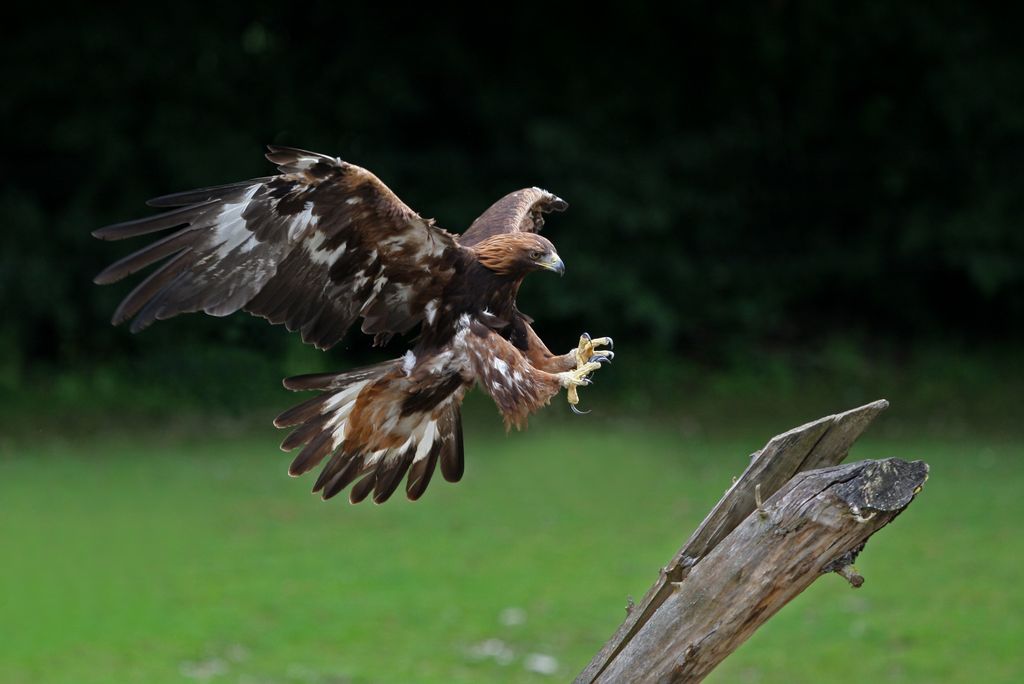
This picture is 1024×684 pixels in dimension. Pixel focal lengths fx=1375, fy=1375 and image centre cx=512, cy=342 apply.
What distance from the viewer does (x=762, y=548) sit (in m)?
3.38

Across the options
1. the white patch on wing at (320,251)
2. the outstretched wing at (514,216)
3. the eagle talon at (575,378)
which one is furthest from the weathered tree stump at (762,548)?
the outstretched wing at (514,216)

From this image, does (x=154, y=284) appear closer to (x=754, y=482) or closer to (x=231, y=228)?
(x=231, y=228)

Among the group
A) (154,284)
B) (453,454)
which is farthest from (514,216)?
(154,284)

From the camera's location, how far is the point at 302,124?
38.9ft

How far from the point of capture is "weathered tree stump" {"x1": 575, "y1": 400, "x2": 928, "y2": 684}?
10.9ft

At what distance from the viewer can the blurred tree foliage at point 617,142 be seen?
468 inches

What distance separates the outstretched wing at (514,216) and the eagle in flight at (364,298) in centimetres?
21

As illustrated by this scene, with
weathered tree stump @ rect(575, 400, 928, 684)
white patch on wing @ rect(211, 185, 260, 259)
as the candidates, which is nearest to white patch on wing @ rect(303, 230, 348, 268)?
white patch on wing @ rect(211, 185, 260, 259)

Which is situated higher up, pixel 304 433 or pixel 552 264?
pixel 552 264

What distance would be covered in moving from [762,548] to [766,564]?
4 centimetres

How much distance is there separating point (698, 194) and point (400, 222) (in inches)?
364

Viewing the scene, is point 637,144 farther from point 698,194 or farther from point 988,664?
point 988,664

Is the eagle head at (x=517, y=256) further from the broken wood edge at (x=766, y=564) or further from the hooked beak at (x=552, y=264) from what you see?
the broken wood edge at (x=766, y=564)

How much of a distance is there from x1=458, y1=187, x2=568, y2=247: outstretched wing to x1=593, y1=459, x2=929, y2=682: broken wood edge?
1.67 meters
